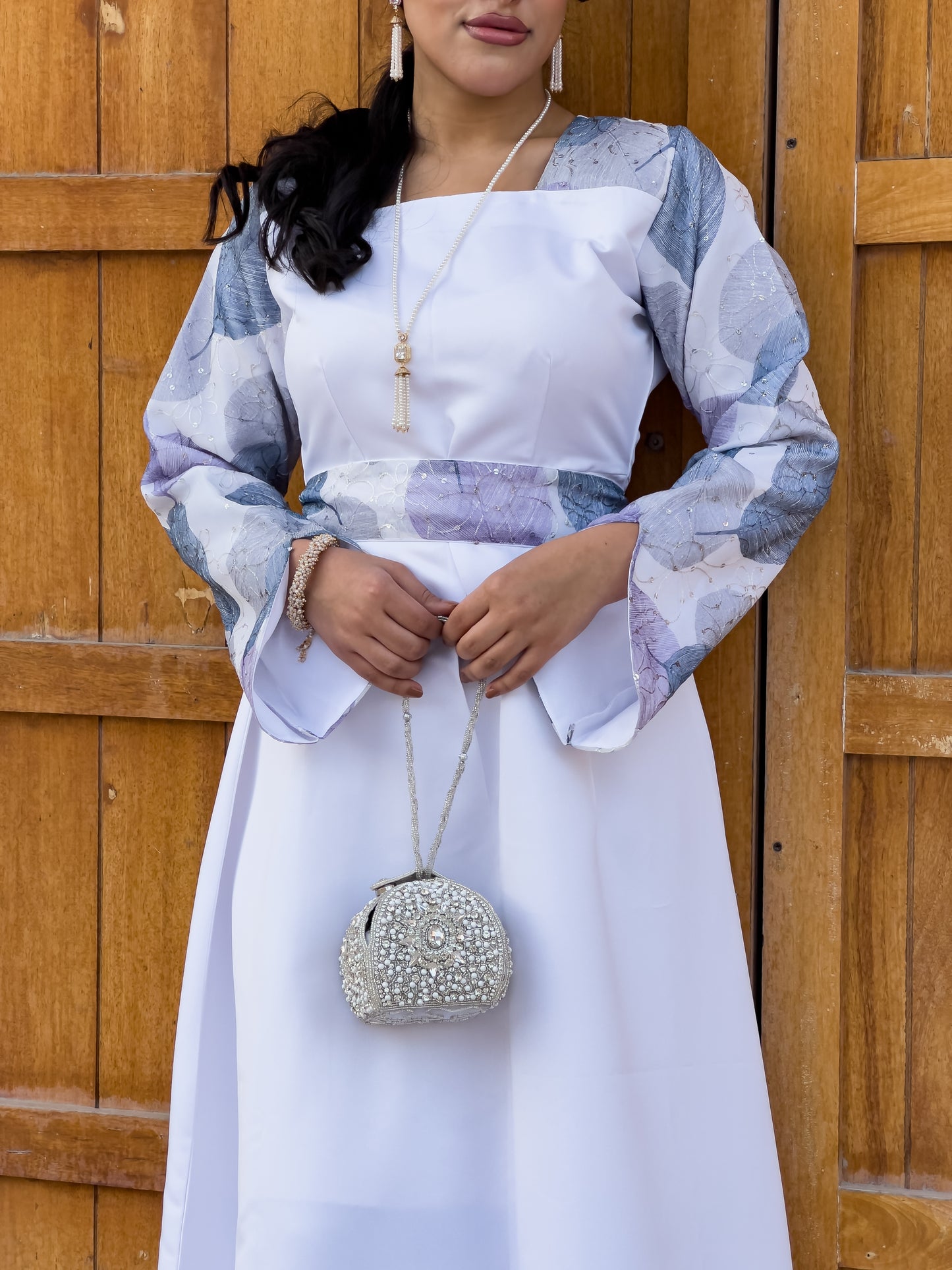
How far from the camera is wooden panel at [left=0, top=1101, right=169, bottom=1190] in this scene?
4.66 feet

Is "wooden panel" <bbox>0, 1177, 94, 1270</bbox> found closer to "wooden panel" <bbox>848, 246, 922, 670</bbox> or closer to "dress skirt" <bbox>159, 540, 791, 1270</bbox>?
"dress skirt" <bbox>159, 540, 791, 1270</bbox>

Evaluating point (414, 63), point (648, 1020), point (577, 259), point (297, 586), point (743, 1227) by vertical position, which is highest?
point (414, 63)

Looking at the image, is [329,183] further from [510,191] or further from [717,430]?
[717,430]

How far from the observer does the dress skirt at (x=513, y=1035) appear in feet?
3.13

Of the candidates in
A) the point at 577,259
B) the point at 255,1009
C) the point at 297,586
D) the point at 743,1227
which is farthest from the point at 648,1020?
the point at 577,259

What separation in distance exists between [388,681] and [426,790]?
95mm

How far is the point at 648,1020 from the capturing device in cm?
99

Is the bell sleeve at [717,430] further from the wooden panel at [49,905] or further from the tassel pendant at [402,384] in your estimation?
the wooden panel at [49,905]

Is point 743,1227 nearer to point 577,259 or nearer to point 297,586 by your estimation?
point 297,586

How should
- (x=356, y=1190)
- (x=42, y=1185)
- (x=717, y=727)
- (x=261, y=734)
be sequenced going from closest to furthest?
(x=356, y=1190)
(x=261, y=734)
(x=717, y=727)
(x=42, y=1185)

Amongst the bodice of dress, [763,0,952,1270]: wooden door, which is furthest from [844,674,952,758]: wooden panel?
the bodice of dress

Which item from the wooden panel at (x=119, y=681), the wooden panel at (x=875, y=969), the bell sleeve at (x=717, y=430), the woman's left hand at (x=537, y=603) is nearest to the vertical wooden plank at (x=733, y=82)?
the bell sleeve at (x=717, y=430)

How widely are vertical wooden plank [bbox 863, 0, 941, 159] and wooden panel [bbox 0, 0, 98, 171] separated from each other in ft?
2.73

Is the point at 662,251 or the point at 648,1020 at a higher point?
the point at 662,251
